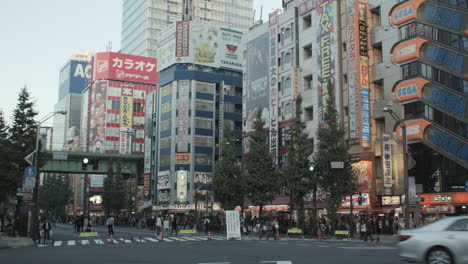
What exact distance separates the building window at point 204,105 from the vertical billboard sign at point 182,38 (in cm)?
829

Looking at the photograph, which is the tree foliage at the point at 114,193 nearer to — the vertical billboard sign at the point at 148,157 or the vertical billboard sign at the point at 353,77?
the vertical billboard sign at the point at 148,157

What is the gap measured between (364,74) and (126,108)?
89451 millimetres

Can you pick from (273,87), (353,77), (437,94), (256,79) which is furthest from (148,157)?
(437,94)

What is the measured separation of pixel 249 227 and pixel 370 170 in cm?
1147

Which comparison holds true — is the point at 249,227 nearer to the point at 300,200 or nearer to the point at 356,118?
the point at 300,200

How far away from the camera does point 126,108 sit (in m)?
128

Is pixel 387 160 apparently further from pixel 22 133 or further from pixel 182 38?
pixel 182 38

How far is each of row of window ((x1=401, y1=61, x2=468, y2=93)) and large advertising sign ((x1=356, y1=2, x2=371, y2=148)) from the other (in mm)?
3653

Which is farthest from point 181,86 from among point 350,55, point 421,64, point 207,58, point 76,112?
point 76,112

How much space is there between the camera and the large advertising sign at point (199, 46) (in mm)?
90062

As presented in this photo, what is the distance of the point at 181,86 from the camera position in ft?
294

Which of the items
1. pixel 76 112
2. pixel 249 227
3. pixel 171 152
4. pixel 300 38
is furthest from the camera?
pixel 76 112

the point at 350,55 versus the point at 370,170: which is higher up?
the point at 350,55

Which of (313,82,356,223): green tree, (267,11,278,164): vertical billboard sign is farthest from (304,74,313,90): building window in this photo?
(313,82,356,223): green tree
